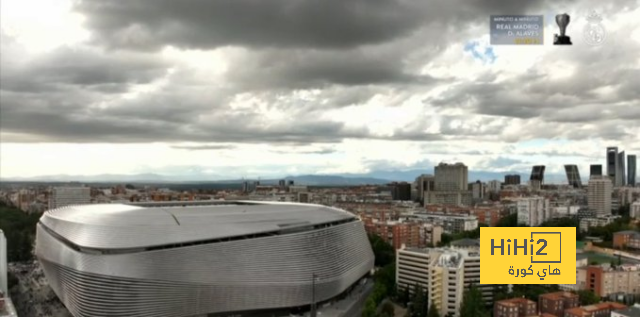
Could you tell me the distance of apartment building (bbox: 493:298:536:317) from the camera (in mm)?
16266

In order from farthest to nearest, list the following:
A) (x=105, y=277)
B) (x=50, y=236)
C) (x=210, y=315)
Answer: (x=50, y=236)
(x=210, y=315)
(x=105, y=277)

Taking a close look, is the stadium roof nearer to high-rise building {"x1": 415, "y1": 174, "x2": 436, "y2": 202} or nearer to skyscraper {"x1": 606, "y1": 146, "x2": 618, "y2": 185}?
high-rise building {"x1": 415, "y1": 174, "x2": 436, "y2": 202}

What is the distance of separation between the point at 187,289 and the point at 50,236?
6.35 m

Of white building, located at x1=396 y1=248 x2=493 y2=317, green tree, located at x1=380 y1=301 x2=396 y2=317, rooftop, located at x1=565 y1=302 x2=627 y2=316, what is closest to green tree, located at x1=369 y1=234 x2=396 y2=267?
white building, located at x1=396 y1=248 x2=493 y2=317

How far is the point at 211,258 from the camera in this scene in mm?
16688

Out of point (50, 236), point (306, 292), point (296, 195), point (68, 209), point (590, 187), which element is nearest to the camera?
point (306, 292)

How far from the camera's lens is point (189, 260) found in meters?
16.3

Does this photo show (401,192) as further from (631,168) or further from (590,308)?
(590,308)

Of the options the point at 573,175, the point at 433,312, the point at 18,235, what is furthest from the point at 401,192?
the point at 433,312

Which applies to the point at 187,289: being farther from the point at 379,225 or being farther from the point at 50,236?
the point at 379,225

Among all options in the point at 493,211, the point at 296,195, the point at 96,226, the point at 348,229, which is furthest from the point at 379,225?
the point at 296,195

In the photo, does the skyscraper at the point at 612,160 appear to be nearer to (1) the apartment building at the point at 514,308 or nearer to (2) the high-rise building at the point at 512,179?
(2) the high-rise building at the point at 512,179
